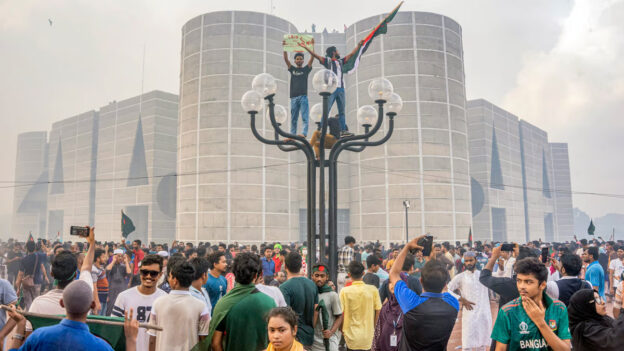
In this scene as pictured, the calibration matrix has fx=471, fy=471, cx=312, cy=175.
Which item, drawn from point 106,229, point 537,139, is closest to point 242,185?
point 106,229

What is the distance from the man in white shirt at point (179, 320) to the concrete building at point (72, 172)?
172 ft

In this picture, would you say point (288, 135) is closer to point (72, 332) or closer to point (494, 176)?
point (72, 332)

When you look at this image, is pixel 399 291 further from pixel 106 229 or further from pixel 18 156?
pixel 18 156

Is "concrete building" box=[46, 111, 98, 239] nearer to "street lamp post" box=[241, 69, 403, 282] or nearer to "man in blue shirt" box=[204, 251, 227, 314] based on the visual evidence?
"street lamp post" box=[241, 69, 403, 282]

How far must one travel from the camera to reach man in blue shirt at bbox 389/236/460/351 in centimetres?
405

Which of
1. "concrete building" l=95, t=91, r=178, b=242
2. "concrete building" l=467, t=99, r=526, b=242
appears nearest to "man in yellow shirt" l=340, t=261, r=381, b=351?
"concrete building" l=95, t=91, r=178, b=242

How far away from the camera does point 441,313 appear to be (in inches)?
160

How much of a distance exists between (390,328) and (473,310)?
2.09m

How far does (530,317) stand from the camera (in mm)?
3146

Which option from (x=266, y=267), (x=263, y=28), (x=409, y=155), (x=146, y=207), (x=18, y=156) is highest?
(x=263, y=28)

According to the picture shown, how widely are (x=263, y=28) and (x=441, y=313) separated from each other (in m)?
35.5

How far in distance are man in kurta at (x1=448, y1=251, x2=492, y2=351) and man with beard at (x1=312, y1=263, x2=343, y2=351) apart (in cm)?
220

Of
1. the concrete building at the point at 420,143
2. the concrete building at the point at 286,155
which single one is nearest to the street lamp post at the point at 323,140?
the concrete building at the point at 286,155

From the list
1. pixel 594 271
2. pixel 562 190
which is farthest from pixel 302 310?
pixel 562 190
